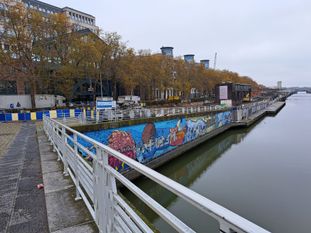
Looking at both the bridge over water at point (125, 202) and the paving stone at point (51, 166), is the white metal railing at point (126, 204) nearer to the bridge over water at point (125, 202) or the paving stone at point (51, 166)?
the bridge over water at point (125, 202)

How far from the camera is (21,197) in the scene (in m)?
3.89

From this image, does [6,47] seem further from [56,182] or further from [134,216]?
[134,216]

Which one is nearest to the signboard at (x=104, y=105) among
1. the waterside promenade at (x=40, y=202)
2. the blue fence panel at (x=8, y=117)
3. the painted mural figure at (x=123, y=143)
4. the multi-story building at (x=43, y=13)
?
the painted mural figure at (x=123, y=143)

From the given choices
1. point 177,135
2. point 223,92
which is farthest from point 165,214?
point 223,92

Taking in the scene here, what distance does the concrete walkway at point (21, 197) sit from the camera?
2.97 m

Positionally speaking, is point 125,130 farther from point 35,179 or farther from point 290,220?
point 290,220

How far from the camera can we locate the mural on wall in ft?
38.8

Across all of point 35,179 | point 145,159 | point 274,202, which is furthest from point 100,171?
point 145,159

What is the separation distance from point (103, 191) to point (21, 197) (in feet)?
8.38

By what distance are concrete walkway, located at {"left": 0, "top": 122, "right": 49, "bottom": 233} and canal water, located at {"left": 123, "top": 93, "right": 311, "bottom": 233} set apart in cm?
510

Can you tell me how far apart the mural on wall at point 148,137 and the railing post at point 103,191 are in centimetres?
775

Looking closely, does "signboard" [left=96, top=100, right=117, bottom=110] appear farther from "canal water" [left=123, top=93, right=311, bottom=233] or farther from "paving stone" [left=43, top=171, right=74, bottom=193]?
"paving stone" [left=43, top=171, right=74, bottom=193]

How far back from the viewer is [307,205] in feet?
31.4

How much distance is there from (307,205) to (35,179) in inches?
433
